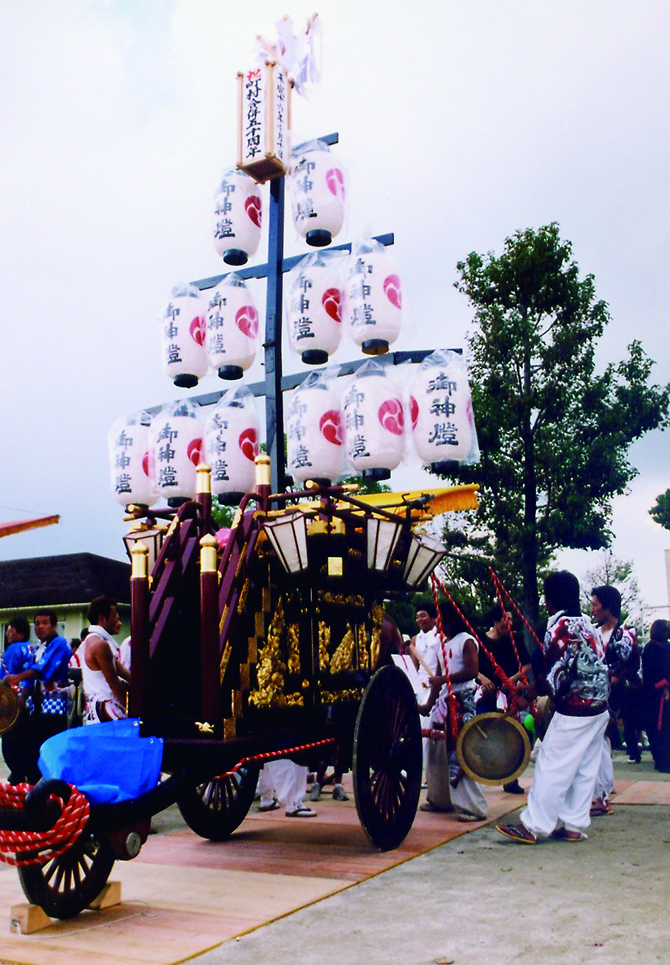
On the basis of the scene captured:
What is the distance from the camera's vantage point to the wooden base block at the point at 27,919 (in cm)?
396

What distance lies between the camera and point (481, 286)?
56.6ft

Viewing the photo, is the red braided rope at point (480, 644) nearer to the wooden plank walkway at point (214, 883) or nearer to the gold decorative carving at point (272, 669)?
the wooden plank walkway at point (214, 883)

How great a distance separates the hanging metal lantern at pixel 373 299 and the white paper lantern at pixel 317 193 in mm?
670

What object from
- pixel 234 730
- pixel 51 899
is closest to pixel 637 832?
pixel 234 730

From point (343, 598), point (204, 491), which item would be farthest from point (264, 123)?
point (343, 598)

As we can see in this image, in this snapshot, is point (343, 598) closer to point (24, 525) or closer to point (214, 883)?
point (214, 883)

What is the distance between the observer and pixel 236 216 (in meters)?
8.00

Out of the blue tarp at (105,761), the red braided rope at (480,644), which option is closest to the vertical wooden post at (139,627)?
Result: the blue tarp at (105,761)

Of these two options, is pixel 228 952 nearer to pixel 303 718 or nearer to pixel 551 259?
pixel 303 718

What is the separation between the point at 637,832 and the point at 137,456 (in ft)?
16.3

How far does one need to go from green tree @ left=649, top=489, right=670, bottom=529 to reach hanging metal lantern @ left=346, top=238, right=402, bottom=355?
25664mm

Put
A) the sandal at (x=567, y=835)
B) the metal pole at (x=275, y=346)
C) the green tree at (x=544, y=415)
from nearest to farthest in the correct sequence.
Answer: the sandal at (x=567, y=835)
the metal pole at (x=275, y=346)
the green tree at (x=544, y=415)

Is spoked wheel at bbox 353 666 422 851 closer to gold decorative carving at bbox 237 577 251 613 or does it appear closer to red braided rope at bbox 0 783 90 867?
gold decorative carving at bbox 237 577 251 613

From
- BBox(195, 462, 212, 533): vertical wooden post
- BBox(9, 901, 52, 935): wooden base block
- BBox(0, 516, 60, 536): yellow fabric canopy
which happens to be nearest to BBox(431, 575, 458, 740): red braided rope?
BBox(195, 462, 212, 533): vertical wooden post
